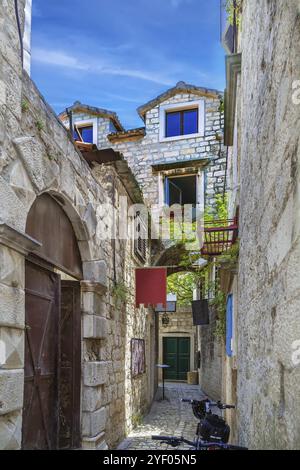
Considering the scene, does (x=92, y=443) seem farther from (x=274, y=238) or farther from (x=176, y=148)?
(x=176, y=148)

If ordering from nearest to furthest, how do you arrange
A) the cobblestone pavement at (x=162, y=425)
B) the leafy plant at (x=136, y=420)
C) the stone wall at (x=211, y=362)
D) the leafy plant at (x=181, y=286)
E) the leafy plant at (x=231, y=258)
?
the leafy plant at (x=231, y=258), the cobblestone pavement at (x=162, y=425), the leafy plant at (x=136, y=420), the stone wall at (x=211, y=362), the leafy plant at (x=181, y=286)

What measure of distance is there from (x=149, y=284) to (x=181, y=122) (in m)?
6.05

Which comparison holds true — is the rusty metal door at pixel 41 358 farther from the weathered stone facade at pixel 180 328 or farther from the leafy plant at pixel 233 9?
the weathered stone facade at pixel 180 328

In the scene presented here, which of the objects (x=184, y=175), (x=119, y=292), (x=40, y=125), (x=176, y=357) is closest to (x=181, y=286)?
(x=176, y=357)

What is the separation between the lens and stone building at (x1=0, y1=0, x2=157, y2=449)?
2.76m

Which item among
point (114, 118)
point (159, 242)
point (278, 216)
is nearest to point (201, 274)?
point (159, 242)

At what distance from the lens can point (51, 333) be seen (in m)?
3.95

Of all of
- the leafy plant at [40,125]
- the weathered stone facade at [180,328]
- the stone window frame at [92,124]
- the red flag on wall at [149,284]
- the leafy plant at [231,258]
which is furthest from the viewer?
the weathered stone facade at [180,328]

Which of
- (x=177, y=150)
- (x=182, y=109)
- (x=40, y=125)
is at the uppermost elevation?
(x=182, y=109)

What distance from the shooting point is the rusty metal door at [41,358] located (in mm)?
3434

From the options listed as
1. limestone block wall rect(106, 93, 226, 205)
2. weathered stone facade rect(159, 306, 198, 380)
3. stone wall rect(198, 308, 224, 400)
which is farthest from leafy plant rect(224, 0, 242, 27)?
weathered stone facade rect(159, 306, 198, 380)

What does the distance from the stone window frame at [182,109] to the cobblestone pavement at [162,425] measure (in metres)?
7.09

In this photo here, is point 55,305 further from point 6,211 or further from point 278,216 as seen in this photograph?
Result: point 278,216

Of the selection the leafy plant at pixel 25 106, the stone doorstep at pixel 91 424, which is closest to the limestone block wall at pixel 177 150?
the stone doorstep at pixel 91 424
